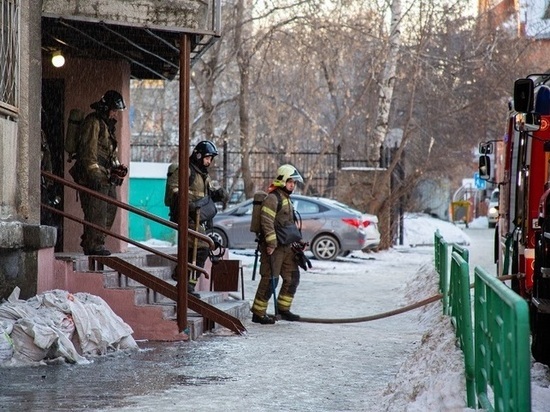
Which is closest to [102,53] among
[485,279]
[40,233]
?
[40,233]

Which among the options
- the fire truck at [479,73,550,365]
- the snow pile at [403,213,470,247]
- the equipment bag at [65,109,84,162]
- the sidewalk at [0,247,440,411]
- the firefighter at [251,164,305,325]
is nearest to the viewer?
the sidewalk at [0,247,440,411]

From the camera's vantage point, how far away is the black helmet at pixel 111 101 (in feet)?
43.9

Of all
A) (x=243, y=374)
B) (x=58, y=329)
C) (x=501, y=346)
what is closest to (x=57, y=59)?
(x=58, y=329)

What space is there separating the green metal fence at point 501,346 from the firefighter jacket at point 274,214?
278 inches

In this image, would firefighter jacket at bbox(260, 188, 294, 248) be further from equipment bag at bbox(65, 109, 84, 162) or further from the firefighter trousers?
equipment bag at bbox(65, 109, 84, 162)

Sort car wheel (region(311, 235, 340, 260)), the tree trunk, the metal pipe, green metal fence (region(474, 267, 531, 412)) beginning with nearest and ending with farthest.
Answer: green metal fence (region(474, 267, 531, 412)), the metal pipe, car wheel (region(311, 235, 340, 260)), the tree trunk

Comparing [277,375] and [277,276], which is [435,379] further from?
[277,276]

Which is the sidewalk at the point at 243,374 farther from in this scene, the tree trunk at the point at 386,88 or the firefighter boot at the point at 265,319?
the tree trunk at the point at 386,88

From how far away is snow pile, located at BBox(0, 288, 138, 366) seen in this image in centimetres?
1031

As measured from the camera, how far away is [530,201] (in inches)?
502

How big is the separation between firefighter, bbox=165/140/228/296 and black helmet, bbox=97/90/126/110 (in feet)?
3.64

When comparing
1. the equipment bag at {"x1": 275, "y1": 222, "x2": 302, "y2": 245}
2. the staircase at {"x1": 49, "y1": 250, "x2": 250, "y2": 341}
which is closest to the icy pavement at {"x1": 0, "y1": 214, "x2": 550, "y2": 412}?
the staircase at {"x1": 49, "y1": 250, "x2": 250, "y2": 341}

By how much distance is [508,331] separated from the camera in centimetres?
545

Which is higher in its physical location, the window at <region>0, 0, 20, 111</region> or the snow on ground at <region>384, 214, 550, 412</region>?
the window at <region>0, 0, 20, 111</region>
